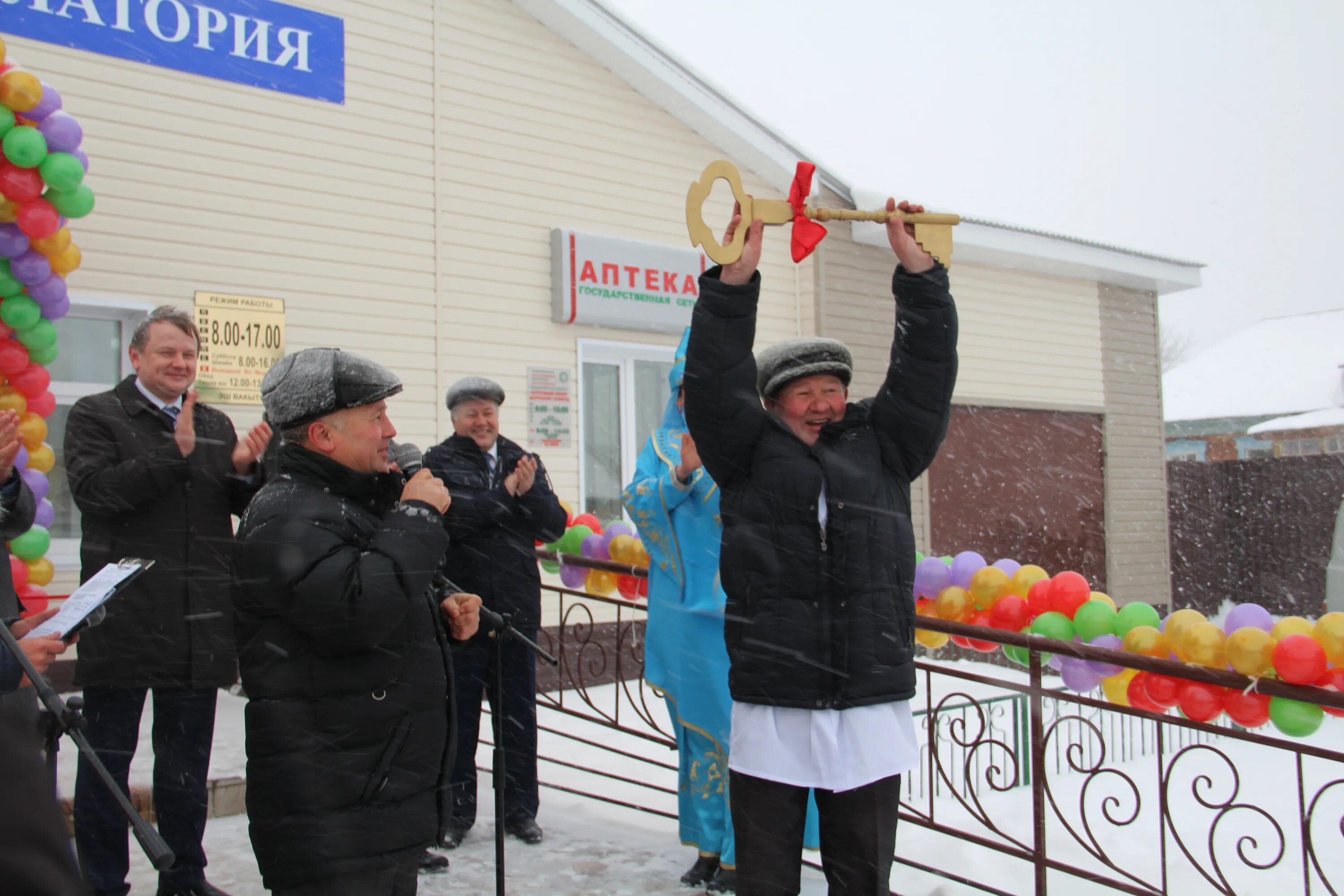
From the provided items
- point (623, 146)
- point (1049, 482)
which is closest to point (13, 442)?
point (623, 146)

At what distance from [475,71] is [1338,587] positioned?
11.6 m

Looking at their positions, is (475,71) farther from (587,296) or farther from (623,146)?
(587,296)

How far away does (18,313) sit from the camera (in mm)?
4359

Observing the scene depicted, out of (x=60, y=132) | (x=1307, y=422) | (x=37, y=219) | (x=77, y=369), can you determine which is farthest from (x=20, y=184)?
(x=1307, y=422)

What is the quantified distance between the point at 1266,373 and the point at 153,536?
3148cm

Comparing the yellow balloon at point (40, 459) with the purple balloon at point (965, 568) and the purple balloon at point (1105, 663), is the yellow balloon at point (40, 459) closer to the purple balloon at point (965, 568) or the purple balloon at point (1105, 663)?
the purple balloon at point (965, 568)

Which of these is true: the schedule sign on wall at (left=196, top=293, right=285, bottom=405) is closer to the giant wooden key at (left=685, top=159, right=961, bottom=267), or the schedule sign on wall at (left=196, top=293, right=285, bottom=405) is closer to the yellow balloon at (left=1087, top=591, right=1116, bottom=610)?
the giant wooden key at (left=685, top=159, right=961, bottom=267)

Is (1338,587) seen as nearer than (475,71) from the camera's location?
No

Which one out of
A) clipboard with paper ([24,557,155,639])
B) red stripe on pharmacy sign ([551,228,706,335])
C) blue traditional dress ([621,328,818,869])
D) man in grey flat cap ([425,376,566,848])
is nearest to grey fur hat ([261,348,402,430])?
clipboard with paper ([24,557,155,639])

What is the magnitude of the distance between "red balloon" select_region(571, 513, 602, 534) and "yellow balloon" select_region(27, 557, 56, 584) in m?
2.48

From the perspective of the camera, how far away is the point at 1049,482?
1180 centimetres

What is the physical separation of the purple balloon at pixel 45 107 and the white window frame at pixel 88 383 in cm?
185

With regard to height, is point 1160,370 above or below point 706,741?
above

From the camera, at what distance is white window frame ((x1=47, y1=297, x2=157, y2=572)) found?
601 cm
